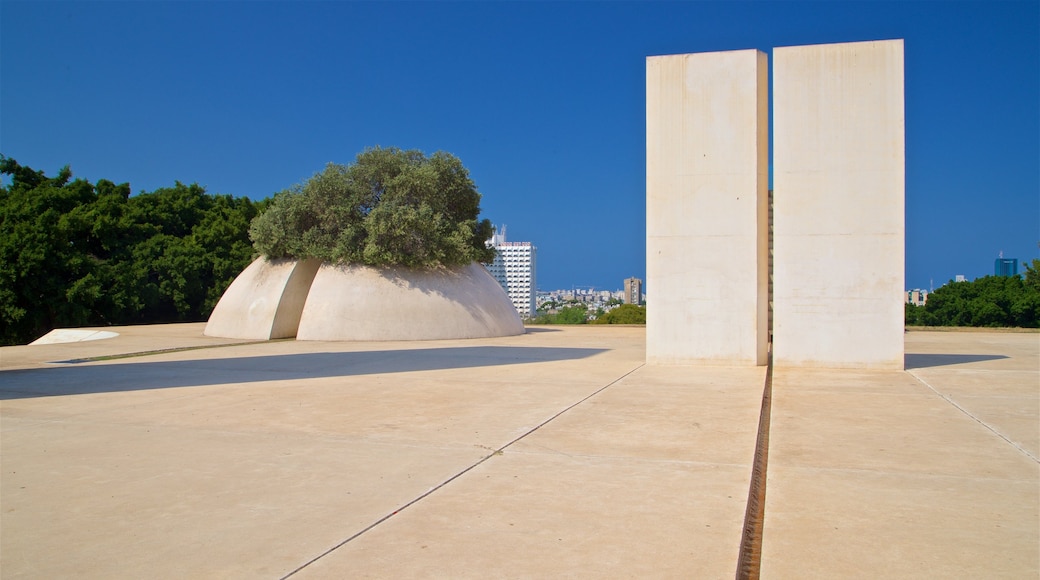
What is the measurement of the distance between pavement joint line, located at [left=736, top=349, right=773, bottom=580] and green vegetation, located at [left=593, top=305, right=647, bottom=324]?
23.1 meters

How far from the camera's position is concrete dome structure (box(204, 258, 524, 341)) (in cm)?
1728

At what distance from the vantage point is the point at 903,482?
436 centimetres

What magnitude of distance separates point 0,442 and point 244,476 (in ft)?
8.35

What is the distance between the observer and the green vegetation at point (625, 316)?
2942 centimetres

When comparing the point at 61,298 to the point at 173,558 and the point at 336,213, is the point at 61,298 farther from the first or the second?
the point at 173,558

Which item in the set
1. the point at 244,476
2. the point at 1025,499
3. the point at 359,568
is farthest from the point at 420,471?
the point at 1025,499

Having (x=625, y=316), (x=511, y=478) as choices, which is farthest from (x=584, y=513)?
(x=625, y=316)

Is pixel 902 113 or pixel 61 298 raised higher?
pixel 902 113

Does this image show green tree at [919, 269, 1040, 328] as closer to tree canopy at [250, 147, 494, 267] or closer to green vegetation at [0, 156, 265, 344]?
tree canopy at [250, 147, 494, 267]

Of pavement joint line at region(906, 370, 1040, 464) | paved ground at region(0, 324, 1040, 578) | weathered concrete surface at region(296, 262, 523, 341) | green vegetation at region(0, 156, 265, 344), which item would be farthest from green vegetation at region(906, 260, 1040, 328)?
green vegetation at region(0, 156, 265, 344)

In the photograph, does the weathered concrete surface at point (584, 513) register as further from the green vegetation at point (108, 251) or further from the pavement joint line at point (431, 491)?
the green vegetation at point (108, 251)

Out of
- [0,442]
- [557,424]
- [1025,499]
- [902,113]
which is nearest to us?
[1025,499]

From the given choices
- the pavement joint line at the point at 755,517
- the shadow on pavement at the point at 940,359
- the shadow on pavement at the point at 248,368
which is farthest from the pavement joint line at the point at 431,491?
the shadow on pavement at the point at 940,359

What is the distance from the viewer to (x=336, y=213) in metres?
18.1
